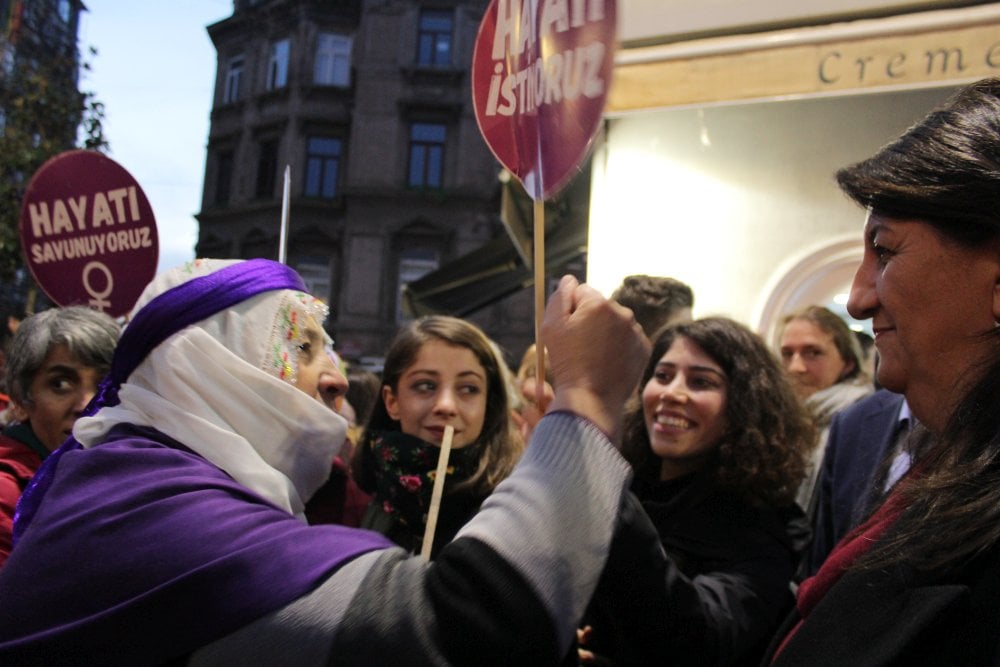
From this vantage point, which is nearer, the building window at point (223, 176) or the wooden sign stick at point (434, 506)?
the wooden sign stick at point (434, 506)

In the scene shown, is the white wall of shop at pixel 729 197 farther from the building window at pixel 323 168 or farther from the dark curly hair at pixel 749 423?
the building window at pixel 323 168

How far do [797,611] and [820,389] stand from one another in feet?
8.02

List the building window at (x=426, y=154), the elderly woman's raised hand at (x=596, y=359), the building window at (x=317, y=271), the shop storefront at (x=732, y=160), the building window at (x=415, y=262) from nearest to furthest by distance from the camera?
the elderly woman's raised hand at (x=596, y=359) < the shop storefront at (x=732, y=160) < the building window at (x=415, y=262) < the building window at (x=426, y=154) < the building window at (x=317, y=271)

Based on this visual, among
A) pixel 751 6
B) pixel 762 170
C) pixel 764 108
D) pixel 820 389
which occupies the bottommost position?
pixel 820 389

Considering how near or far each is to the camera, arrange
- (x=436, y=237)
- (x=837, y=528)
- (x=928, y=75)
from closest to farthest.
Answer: (x=837, y=528) → (x=928, y=75) → (x=436, y=237)

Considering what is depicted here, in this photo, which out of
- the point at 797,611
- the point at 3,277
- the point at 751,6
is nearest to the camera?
the point at 797,611

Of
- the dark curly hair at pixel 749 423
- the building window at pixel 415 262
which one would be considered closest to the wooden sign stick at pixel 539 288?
the dark curly hair at pixel 749 423

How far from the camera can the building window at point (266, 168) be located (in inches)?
1000

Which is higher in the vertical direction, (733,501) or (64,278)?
(64,278)

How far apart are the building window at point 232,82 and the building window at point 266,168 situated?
230 cm

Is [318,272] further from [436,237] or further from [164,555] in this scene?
[164,555]

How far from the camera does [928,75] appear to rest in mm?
3744

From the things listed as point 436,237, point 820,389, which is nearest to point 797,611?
point 820,389

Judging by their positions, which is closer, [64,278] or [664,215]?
[64,278]
